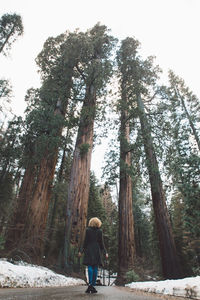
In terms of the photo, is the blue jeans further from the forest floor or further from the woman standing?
the forest floor

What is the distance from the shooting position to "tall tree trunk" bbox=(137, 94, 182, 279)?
6.93 metres

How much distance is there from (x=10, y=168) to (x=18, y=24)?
932 centimetres

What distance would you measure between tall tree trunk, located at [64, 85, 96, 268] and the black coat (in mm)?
2998

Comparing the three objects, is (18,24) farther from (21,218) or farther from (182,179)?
(182,179)

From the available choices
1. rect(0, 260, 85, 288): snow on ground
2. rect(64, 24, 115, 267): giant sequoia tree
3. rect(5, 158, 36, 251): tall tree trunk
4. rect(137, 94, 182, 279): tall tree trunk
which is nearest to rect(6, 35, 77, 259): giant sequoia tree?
rect(5, 158, 36, 251): tall tree trunk

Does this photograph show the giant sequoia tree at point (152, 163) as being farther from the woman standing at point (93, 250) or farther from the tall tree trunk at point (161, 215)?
the woman standing at point (93, 250)

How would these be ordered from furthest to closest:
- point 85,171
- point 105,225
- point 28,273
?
point 105,225
point 85,171
point 28,273

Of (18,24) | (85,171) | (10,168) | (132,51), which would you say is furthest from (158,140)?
(18,24)

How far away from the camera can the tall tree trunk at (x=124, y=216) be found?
7163 mm

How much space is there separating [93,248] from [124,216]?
4986mm

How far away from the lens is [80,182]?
7.46 m

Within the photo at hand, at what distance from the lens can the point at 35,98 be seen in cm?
977

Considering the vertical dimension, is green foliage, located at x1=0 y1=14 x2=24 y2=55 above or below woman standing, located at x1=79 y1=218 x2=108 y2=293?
above

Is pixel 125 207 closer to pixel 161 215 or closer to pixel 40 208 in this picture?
pixel 161 215
